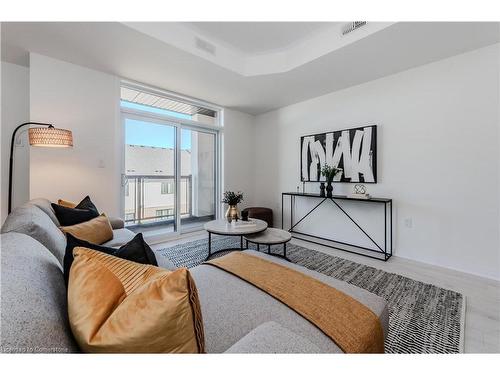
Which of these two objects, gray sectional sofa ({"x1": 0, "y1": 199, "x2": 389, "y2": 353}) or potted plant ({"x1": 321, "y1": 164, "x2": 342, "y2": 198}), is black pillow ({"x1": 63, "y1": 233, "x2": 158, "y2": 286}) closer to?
gray sectional sofa ({"x1": 0, "y1": 199, "x2": 389, "y2": 353})

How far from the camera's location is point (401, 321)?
1.62m

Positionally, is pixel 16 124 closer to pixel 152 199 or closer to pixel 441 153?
pixel 152 199

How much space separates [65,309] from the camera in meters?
0.66

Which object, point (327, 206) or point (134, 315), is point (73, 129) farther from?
point (327, 206)

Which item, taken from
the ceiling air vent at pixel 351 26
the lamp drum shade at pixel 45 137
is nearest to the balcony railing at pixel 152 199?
the lamp drum shade at pixel 45 137

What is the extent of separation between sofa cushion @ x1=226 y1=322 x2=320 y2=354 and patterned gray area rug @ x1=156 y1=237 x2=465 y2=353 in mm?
1089

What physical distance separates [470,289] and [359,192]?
58.2 inches

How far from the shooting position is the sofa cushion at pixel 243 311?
86 centimetres

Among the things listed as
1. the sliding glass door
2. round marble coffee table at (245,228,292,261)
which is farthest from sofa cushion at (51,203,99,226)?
round marble coffee table at (245,228,292,261)

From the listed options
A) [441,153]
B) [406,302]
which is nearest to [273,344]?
[406,302]

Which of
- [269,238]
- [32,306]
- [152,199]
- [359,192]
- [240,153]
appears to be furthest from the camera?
[240,153]

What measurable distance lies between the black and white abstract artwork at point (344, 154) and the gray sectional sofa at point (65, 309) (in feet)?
7.58
